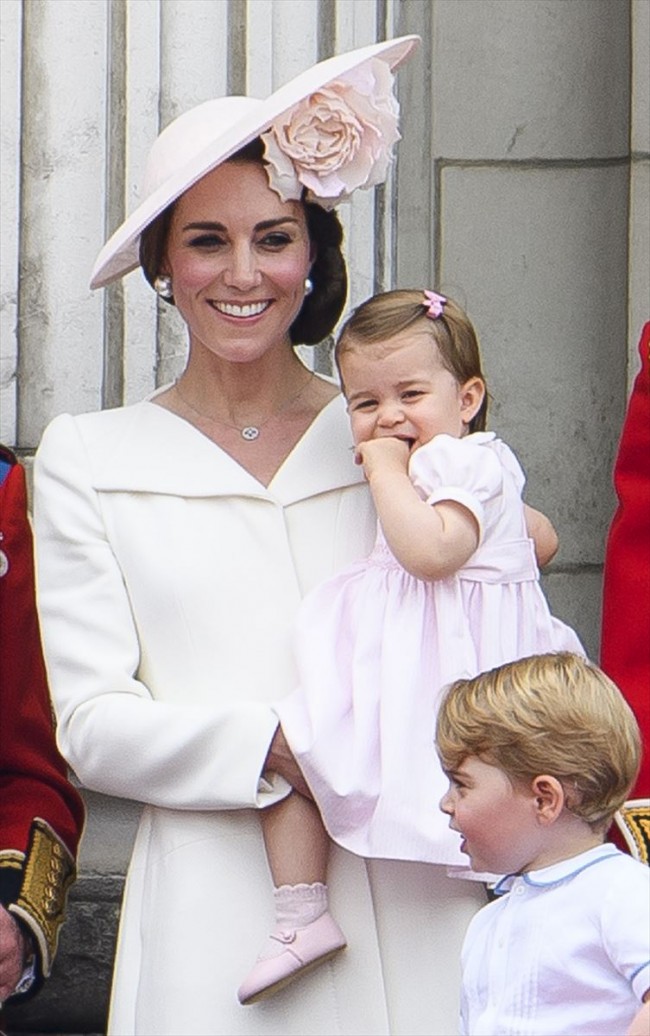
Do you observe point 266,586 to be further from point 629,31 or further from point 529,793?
point 629,31

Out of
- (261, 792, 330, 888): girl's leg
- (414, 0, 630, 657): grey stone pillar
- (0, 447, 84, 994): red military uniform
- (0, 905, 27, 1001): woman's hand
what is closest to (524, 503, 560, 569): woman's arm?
(261, 792, 330, 888): girl's leg

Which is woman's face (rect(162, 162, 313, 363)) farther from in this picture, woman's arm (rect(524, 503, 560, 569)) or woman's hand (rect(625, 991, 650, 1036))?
woman's hand (rect(625, 991, 650, 1036))

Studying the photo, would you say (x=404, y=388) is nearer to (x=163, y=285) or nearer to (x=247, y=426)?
(x=247, y=426)

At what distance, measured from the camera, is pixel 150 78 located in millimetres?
4539

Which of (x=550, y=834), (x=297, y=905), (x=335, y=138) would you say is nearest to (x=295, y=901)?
(x=297, y=905)

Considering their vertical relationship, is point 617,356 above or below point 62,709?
above

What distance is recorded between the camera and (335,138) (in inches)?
134

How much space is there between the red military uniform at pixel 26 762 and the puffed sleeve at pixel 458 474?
59 centimetres

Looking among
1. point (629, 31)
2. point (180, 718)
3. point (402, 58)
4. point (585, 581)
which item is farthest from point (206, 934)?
point (629, 31)

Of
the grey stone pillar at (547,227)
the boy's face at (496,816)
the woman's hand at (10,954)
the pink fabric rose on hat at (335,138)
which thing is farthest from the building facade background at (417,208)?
the boy's face at (496,816)

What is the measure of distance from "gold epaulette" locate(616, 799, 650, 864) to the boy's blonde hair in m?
0.48

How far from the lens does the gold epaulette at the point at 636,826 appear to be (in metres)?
3.28

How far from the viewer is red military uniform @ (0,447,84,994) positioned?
3.48 m

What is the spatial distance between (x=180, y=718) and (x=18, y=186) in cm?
158
